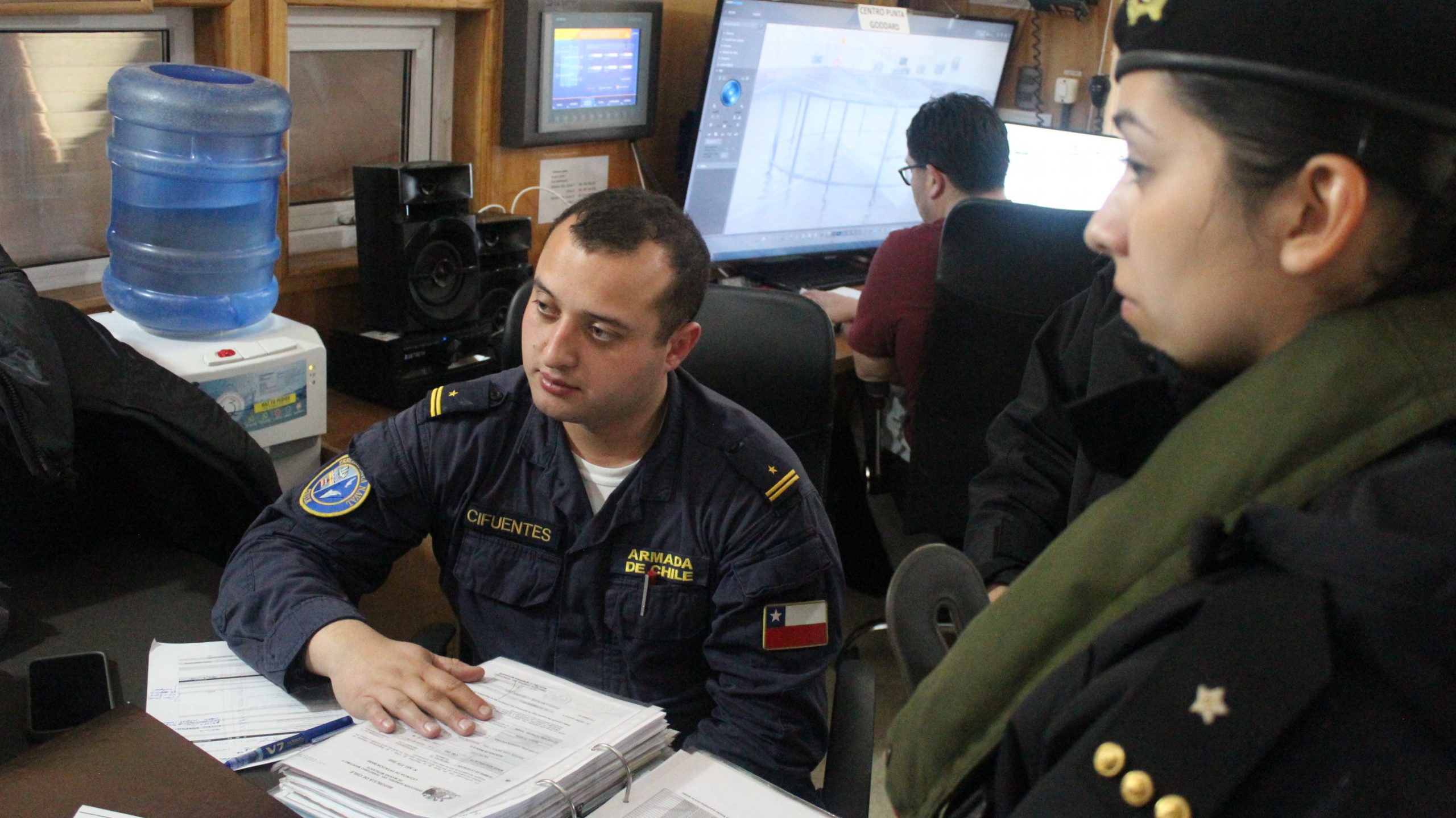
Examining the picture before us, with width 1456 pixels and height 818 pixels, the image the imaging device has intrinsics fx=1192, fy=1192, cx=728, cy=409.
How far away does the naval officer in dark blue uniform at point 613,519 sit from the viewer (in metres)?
1.50

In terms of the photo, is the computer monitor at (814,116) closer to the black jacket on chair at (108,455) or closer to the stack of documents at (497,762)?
the black jacket on chair at (108,455)

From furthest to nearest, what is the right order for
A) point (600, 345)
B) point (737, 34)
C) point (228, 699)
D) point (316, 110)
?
point (737, 34) → point (316, 110) → point (600, 345) → point (228, 699)

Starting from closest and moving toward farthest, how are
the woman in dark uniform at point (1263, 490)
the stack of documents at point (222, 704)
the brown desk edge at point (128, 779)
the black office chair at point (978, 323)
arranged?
the woman in dark uniform at point (1263, 490), the brown desk edge at point (128, 779), the stack of documents at point (222, 704), the black office chair at point (978, 323)

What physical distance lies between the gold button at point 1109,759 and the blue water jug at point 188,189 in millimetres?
1821

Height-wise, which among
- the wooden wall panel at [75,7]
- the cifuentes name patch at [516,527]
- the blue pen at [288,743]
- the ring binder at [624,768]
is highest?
the wooden wall panel at [75,7]

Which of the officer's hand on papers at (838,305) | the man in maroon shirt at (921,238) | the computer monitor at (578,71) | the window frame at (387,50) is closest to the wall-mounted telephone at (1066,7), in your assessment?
the man in maroon shirt at (921,238)

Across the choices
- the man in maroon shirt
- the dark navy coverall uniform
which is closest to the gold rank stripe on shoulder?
the dark navy coverall uniform

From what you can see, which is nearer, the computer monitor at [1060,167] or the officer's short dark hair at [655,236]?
the officer's short dark hair at [655,236]

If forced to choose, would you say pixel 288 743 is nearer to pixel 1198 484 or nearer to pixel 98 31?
pixel 1198 484

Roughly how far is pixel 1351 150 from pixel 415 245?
202cm

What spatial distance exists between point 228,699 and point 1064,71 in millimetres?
3366

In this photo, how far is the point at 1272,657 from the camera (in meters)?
0.57

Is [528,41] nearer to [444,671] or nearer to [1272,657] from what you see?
[444,671]

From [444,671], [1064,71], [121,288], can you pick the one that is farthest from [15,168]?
[1064,71]
